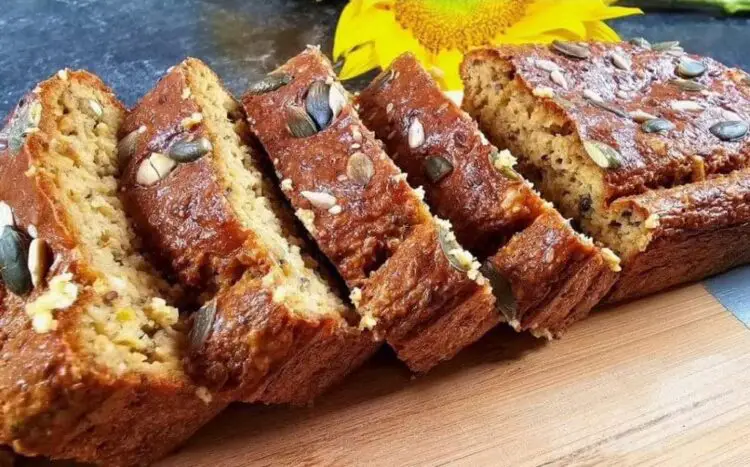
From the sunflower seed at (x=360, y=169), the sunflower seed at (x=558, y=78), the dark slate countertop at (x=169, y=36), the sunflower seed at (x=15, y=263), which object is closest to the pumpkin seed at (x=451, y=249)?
the sunflower seed at (x=360, y=169)

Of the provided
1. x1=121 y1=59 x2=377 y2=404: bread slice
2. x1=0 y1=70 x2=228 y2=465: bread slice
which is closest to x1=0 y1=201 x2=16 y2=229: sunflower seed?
x1=0 y1=70 x2=228 y2=465: bread slice

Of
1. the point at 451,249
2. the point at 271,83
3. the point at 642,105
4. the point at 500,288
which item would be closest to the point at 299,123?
the point at 271,83

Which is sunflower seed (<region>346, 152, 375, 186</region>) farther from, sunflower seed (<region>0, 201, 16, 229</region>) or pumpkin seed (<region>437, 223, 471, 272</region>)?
sunflower seed (<region>0, 201, 16, 229</region>)

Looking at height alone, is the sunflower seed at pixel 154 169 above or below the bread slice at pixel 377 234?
above

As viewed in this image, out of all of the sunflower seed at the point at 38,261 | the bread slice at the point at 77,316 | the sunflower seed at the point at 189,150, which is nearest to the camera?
the bread slice at the point at 77,316

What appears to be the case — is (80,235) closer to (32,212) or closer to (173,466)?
(32,212)

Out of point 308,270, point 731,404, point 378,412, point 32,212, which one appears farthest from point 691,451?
point 32,212

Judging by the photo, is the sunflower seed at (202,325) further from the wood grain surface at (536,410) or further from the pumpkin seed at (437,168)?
the pumpkin seed at (437,168)

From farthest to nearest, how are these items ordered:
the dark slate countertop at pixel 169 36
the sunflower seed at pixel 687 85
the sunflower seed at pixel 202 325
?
the dark slate countertop at pixel 169 36 → the sunflower seed at pixel 687 85 → the sunflower seed at pixel 202 325

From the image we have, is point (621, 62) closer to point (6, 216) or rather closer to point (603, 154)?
point (603, 154)
